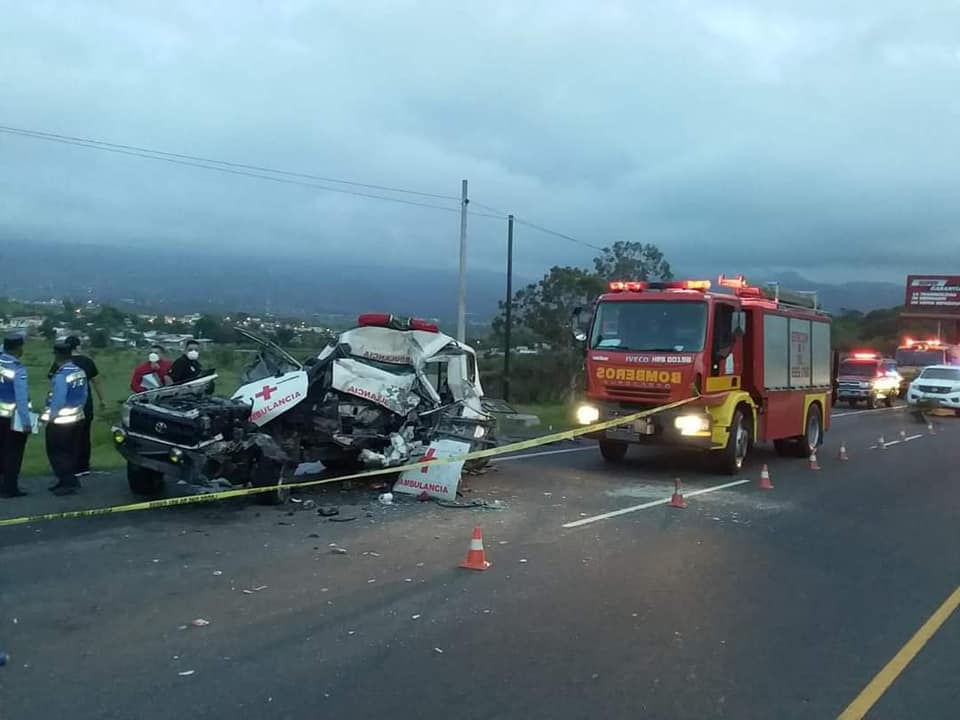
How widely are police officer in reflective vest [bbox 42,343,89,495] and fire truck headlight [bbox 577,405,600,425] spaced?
22.4 ft

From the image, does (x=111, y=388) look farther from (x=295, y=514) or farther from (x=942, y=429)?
(x=942, y=429)

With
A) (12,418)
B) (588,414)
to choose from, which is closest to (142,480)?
(12,418)

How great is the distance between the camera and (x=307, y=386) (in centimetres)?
998

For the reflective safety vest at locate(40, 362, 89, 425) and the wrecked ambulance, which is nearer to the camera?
the wrecked ambulance

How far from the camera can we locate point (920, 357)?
3484 cm

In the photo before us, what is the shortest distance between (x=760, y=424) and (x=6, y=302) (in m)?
15.4

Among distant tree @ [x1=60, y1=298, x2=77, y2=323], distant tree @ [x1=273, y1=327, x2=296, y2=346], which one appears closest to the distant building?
distant tree @ [x1=60, y1=298, x2=77, y2=323]

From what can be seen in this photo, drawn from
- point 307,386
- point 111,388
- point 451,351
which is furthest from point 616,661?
point 111,388

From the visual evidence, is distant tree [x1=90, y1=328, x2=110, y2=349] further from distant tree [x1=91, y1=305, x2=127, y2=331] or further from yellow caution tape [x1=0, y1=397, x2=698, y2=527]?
yellow caution tape [x1=0, y1=397, x2=698, y2=527]

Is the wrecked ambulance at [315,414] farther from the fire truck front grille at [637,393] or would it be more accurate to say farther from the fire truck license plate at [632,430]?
the fire truck front grille at [637,393]

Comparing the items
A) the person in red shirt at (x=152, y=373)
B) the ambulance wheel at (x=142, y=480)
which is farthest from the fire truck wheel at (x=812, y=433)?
the ambulance wheel at (x=142, y=480)

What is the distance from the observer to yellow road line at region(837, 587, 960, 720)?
4.62m

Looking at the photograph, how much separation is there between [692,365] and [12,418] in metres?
8.42

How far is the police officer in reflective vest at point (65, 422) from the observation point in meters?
9.33
